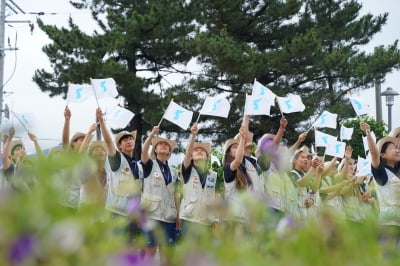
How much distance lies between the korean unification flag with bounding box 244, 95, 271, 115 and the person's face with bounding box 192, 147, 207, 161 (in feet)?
4.40

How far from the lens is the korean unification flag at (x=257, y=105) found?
8.36m

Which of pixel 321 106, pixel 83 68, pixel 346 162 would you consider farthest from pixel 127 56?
pixel 346 162

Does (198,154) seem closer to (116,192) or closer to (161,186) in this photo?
(161,186)

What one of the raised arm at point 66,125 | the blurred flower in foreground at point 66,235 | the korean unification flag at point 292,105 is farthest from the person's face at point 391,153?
the blurred flower in foreground at point 66,235

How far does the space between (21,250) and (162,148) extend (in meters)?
6.49

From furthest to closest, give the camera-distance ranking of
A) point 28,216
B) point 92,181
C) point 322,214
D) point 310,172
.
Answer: point 310,172 → point 322,214 → point 92,181 → point 28,216

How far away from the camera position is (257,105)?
335 inches

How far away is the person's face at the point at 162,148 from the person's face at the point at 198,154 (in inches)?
12.4

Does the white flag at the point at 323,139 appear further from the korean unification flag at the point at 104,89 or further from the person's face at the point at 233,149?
the person's face at the point at 233,149

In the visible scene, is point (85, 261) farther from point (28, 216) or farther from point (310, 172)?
point (310, 172)

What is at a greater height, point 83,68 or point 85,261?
point 83,68

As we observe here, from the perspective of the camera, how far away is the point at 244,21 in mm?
22812

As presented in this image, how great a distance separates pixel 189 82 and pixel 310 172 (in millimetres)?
15039

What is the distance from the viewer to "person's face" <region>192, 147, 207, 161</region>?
698 centimetres
